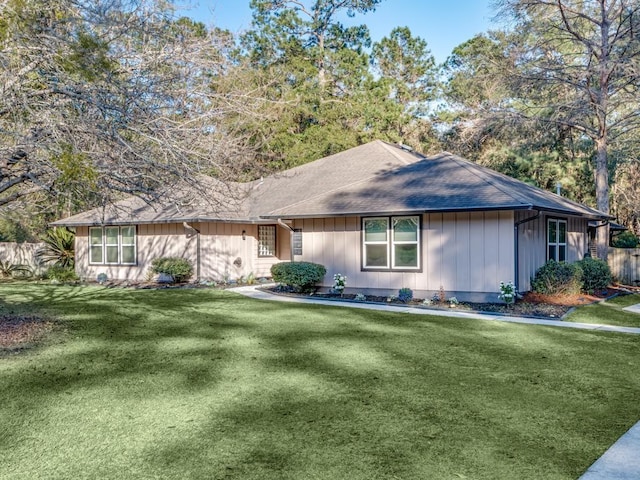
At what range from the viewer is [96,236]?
68.8 ft

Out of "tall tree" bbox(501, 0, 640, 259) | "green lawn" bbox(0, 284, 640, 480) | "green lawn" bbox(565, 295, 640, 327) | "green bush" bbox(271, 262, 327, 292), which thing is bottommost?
"green lawn" bbox(565, 295, 640, 327)

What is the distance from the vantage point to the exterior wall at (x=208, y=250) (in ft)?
61.2

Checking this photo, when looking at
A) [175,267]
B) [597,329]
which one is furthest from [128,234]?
[597,329]

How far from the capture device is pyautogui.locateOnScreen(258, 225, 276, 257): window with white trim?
66.4ft

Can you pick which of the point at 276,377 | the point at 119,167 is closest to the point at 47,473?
the point at 276,377

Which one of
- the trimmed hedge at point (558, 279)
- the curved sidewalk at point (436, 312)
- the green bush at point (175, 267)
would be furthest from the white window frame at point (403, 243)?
the green bush at point (175, 267)

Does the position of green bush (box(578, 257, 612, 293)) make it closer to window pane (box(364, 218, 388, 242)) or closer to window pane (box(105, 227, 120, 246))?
window pane (box(364, 218, 388, 242))

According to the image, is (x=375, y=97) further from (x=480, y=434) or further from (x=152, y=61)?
(x=480, y=434)

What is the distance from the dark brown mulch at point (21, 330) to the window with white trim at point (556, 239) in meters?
12.7

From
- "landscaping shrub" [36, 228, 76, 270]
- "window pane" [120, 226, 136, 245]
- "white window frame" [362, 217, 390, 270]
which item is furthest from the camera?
"landscaping shrub" [36, 228, 76, 270]

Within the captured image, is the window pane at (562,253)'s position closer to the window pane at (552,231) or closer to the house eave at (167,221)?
the window pane at (552,231)

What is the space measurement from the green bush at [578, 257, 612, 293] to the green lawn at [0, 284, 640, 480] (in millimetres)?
6540

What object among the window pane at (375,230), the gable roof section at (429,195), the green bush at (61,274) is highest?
the gable roof section at (429,195)

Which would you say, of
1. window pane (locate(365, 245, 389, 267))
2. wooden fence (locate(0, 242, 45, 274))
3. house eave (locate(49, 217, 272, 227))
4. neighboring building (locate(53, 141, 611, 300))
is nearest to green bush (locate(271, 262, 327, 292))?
neighboring building (locate(53, 141, 611, 300))
